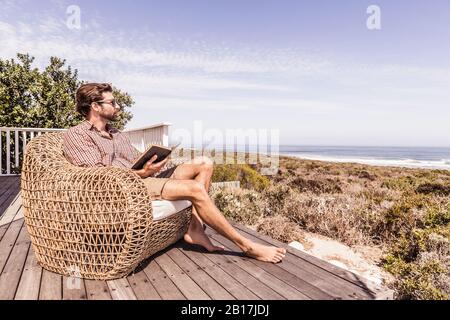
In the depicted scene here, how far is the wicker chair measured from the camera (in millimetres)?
1727

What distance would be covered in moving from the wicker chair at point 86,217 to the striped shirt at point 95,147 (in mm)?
99

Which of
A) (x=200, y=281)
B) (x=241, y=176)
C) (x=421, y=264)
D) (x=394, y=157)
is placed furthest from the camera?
(x=394, y=157)

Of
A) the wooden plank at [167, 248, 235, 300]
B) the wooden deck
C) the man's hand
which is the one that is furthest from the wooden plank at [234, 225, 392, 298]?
the man's hand

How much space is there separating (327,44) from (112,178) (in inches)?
516

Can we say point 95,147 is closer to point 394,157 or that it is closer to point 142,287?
point 142,287

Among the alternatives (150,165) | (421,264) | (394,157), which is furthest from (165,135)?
(394,157)

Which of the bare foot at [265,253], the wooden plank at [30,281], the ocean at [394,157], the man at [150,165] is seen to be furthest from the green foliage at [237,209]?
the ocean at [394,157]

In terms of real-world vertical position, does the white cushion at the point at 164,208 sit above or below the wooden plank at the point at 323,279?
above

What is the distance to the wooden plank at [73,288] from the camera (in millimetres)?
1628

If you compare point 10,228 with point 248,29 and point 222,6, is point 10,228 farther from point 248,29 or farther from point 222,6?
point 248,29

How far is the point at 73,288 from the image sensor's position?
175 centimetres

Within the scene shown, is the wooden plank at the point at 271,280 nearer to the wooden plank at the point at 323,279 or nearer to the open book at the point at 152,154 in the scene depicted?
the wooden plank at the point at 323,279

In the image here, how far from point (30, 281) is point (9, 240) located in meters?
1.05
